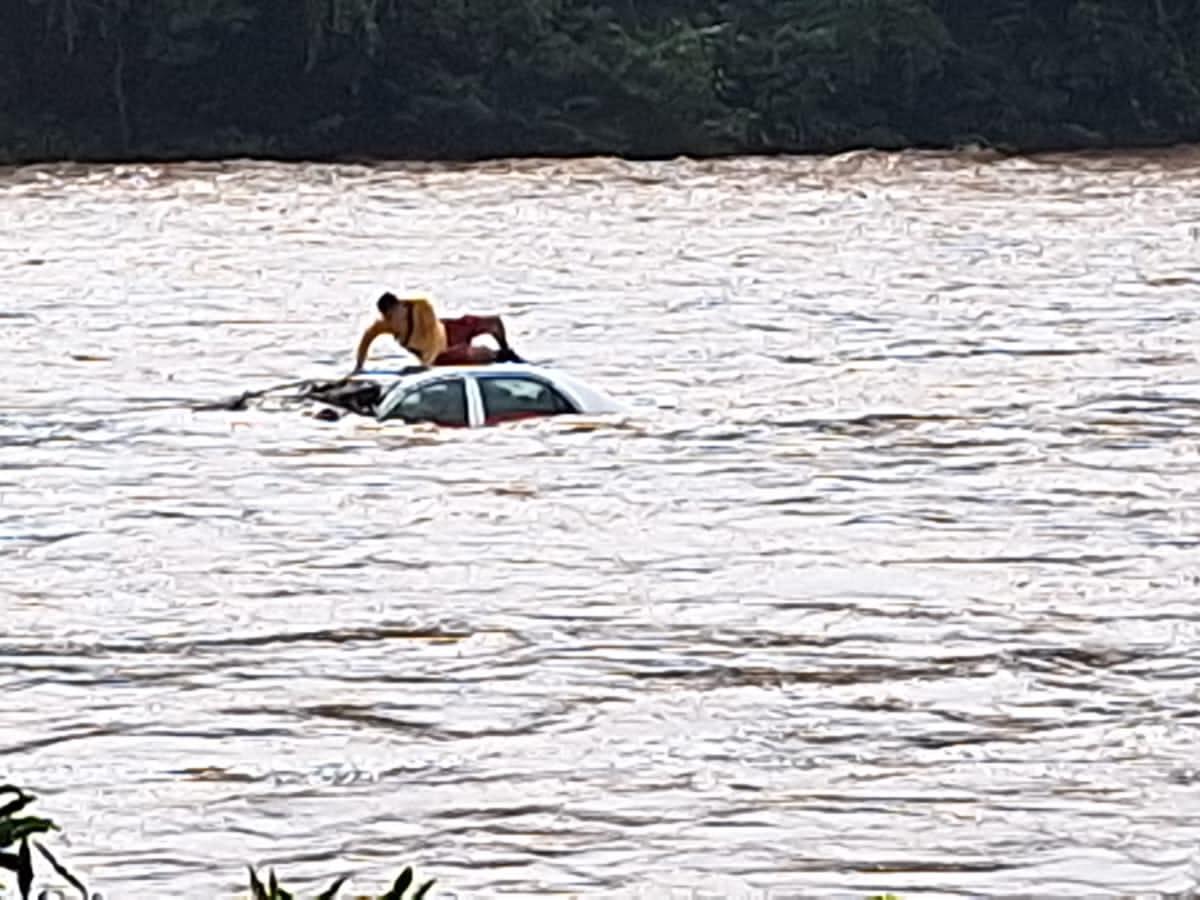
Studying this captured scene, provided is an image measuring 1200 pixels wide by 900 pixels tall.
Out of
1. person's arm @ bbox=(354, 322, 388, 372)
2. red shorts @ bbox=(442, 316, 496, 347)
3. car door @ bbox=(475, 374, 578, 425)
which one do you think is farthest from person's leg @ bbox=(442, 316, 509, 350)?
car door @ bbox=(475, 374, 578, 425)

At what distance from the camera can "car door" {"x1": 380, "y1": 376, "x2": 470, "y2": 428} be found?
2638cm

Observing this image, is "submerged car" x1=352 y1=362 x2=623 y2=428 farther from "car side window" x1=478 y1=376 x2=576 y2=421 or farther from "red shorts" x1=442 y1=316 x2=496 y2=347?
"red shorts" x1=442 y1=316 x2=496 y2=347

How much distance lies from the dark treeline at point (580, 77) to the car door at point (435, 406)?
115ft

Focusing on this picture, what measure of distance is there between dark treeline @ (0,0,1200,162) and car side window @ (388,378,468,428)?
115ft

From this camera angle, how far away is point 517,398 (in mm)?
26906

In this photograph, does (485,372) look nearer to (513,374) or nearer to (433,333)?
(513,374)

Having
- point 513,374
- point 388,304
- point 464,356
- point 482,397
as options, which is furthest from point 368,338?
point 482,397

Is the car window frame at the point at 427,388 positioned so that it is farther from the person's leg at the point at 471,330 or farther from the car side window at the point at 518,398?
the person's leg at the point at 471,330

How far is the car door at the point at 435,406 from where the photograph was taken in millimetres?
26375

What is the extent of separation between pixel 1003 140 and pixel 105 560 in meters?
43.1

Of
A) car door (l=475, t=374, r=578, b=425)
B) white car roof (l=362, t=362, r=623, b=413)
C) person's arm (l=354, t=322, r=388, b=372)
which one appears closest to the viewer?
car door (l=475, t=374, r=578, b=425)

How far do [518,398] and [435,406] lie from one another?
74 centimetres

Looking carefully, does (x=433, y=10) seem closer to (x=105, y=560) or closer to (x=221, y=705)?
(x=105, y=560)

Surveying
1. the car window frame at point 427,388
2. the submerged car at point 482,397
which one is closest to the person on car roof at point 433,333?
the submerged car at point 482,397
